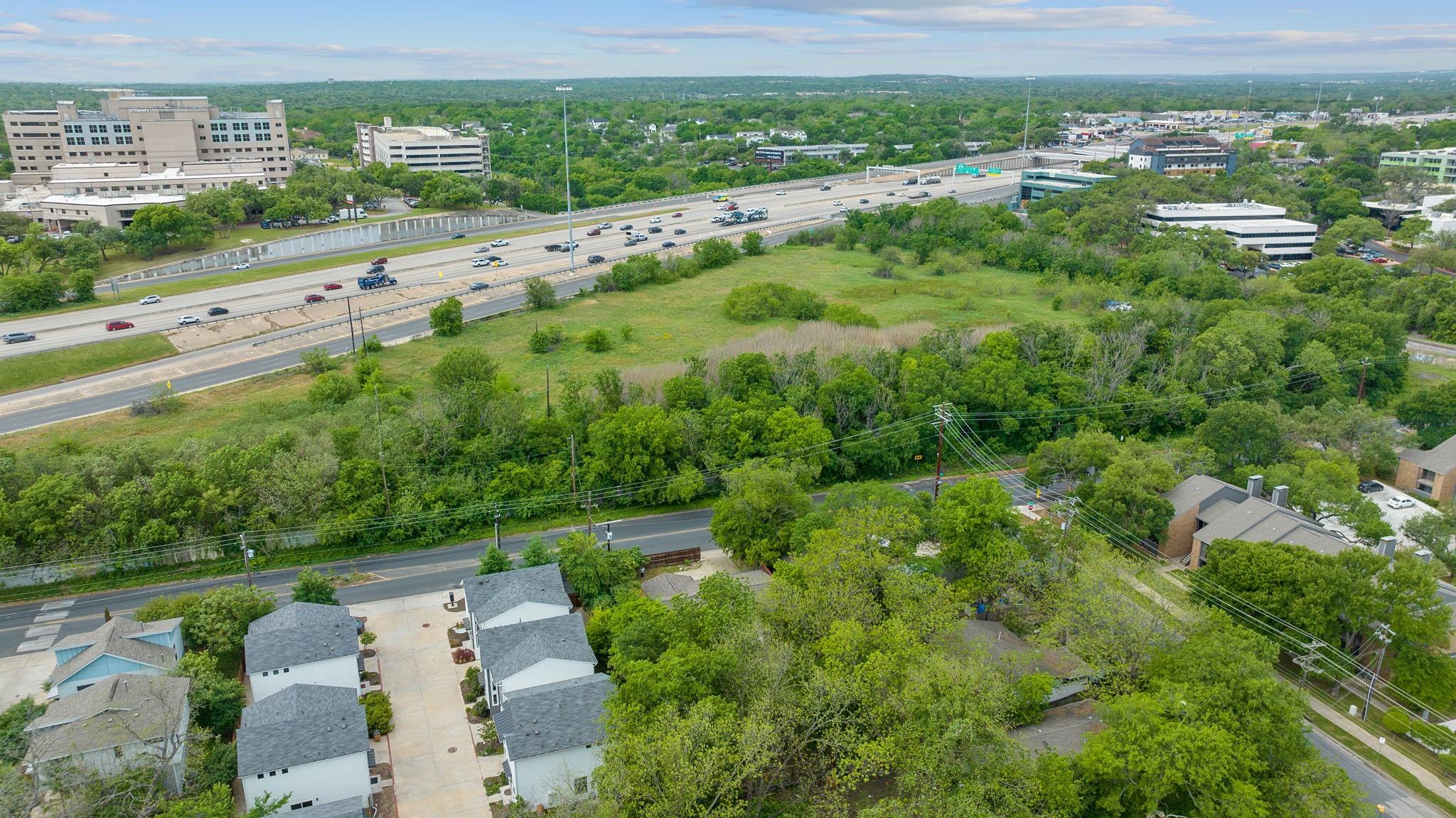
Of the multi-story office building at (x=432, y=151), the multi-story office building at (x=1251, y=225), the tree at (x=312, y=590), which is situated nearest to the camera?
the tree at (x=312, y=590)

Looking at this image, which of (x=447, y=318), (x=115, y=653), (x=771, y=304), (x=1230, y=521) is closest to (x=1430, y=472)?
(x=1230, y=521)

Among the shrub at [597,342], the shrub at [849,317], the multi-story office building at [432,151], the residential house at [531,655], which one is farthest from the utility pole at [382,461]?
the multi-story office building at [432,151]

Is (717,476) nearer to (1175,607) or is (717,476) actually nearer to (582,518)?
(582,518)

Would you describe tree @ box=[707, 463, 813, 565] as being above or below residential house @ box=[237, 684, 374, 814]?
above

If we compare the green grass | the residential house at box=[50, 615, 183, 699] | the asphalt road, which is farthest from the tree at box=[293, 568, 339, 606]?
the green grass

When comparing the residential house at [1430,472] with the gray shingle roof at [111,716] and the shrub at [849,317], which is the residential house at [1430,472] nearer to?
the shrub at [849,317]

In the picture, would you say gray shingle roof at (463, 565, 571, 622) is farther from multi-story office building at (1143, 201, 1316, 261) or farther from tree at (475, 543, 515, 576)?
multi-story office building at (1143, 201, 1316, 261)

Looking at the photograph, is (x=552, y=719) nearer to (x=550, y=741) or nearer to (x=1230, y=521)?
(x=550, y=741)
